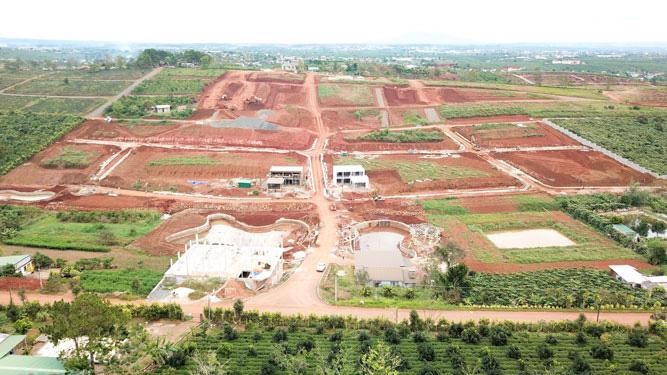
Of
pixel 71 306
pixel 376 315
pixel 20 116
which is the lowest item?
pixel 376 315

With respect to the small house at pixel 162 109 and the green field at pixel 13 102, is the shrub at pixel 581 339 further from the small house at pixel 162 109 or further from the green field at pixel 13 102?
the green field at pixel 13 102

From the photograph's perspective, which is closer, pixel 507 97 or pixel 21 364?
pixel 21 364

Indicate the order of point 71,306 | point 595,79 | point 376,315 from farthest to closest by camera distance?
point 595,79, point 376,315, point 71,306

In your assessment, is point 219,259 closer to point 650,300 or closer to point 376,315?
point 376,315

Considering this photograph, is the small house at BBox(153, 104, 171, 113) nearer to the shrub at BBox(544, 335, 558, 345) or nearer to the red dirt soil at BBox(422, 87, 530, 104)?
the red dirt soil at BBox(422, 87, 530, 104)

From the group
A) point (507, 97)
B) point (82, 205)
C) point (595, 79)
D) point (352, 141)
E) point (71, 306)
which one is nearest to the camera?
point (71, 306)

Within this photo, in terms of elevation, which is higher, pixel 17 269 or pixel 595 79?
pixel 595 79

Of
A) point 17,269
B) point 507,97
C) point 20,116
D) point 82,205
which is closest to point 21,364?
point 17,269
